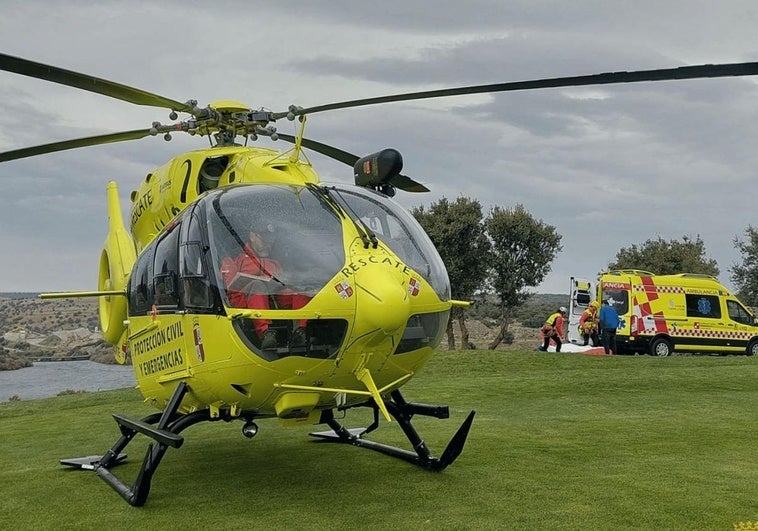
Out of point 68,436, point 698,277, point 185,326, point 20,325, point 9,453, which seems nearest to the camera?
point 185,326

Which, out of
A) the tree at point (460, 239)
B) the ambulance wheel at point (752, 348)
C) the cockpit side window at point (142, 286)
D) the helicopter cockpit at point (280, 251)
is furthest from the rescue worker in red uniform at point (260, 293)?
the tree at point (460, 239)

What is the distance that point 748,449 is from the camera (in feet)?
29.3

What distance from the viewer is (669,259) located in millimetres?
48906

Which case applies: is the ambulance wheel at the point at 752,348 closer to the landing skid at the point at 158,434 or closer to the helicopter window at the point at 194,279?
the landing skid at the point at 158,434

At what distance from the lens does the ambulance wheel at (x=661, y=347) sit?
26500 millimetres

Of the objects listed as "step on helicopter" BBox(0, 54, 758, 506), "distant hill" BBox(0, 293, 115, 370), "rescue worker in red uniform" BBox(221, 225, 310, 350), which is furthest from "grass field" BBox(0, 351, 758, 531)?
"distant hill" BBox(0, 293, 115, 370)

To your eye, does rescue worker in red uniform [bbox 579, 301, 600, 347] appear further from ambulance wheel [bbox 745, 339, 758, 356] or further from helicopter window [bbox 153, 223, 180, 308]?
helicopter window [bbox 153, 223, 180, 308]

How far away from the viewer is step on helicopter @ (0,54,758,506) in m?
5.91

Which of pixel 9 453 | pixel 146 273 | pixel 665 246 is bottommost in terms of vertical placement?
pixel 9 453

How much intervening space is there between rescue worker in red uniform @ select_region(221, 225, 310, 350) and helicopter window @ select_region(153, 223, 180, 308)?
0.88 meters

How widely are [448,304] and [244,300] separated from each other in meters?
1.72

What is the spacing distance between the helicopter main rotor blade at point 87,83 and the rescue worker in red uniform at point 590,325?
59.4 feet

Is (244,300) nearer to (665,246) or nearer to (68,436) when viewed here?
(68,436)

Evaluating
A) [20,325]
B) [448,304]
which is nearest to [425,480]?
[448,304]
